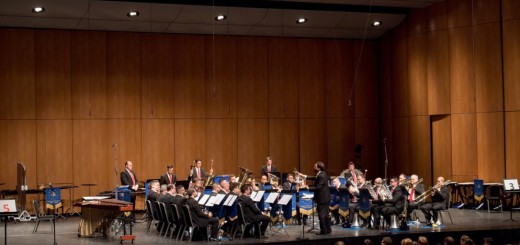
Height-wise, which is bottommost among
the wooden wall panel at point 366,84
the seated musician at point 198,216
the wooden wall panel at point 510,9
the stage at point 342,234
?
the stage at point 342,234

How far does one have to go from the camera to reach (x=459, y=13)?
813 inches

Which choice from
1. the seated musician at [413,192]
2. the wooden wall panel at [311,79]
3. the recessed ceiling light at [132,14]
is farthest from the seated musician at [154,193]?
the wooden wall panel at [311,79]

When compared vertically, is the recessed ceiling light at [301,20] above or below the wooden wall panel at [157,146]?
above

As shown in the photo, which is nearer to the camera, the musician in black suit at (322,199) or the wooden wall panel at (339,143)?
the musician in black suit at (322,199)

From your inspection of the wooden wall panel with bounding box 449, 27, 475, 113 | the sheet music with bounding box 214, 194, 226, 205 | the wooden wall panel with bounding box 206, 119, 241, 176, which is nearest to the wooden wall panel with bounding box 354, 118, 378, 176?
the wooden wall panel with bounding box 449, 27, 475, 113

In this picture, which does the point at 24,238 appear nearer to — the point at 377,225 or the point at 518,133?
the point at 377,225

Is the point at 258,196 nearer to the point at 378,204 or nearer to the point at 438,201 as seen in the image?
the point at 378,204

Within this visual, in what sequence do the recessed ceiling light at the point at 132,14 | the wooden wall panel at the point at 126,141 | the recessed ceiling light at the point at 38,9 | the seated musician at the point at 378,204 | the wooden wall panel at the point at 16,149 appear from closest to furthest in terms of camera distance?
the seated musician at the point at 378,204
the recessed ceiling light at the point at 38,9
the recessed ceiling light at the point at 132,14
the wooden wall panel at the point at 16,149
the wooden wall panel at the point at 126,141

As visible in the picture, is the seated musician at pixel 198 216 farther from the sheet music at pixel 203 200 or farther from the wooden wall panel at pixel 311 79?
the wooden wall panel at pixel 311 79

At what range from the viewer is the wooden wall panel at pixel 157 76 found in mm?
22016

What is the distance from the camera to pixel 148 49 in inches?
869

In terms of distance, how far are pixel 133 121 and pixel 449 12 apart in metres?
9.50

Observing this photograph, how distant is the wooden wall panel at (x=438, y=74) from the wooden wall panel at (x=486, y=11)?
3.93 feet

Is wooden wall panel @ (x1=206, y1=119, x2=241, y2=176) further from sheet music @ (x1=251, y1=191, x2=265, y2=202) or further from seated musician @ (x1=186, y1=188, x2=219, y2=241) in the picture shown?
seated musician @ (x1=186, y1=188, x2=219, y2=241)
